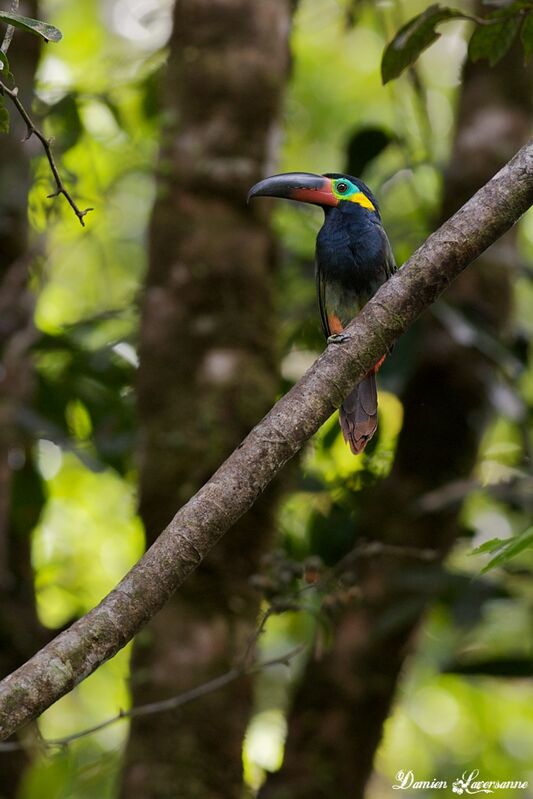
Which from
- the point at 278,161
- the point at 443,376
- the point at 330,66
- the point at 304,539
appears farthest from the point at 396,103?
the point at 330,66

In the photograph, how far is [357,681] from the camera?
4277 millimetres

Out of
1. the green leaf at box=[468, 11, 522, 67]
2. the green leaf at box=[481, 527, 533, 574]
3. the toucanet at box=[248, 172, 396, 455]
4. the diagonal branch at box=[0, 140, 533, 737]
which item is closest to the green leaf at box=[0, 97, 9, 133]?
the diagonal branch at box=[0, 140, 533, 737]

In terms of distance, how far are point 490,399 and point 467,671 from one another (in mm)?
1120

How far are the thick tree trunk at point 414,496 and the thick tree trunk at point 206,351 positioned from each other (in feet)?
1.87

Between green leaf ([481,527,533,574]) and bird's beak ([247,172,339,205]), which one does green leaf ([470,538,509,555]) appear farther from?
bird's beak ([247,172,339,205])

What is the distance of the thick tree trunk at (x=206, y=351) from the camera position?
11.8 feet

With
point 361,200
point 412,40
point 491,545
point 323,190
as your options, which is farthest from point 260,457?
point 361,200

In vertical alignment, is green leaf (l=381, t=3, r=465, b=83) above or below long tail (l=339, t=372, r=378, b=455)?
above

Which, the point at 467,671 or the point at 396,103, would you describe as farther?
the point at 396,103

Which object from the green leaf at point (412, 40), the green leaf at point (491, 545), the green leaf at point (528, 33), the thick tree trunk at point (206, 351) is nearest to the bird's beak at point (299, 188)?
the green leaf at point (412, 40)

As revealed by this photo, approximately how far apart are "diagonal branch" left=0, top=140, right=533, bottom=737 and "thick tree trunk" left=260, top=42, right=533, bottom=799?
2.03 metres

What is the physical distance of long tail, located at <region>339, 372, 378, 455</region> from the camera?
11.3 feet

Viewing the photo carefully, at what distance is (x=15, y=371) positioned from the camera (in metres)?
4.16

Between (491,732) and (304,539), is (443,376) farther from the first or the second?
(491,732)
